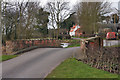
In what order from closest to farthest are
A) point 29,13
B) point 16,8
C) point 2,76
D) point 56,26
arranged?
1. point 2,76
2. point 16,8
3. point 29,13
4. point 56,26

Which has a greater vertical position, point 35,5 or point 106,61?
point 35,5

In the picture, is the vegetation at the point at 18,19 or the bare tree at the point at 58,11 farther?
the bare tree at the point at 58,11

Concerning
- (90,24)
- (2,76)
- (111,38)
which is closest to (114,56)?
(90,24)

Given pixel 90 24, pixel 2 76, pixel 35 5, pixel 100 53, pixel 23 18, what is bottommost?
pixel 2 76

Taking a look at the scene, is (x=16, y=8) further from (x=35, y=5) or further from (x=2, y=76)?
(x=2, y=76)

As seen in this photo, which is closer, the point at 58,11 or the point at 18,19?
the point at 18,19

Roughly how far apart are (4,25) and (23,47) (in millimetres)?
2240

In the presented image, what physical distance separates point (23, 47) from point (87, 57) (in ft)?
20.3

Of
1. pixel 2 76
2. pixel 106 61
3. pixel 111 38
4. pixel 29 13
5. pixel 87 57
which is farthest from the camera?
pixel 111 38

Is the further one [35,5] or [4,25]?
[35,5]

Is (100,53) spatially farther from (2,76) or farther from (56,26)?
(56,26)

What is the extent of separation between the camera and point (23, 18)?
45.3 feet

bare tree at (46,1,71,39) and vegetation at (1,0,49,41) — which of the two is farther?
bare tree at (46,1,71,39)

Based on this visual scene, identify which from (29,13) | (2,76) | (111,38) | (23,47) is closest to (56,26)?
(111,38)
